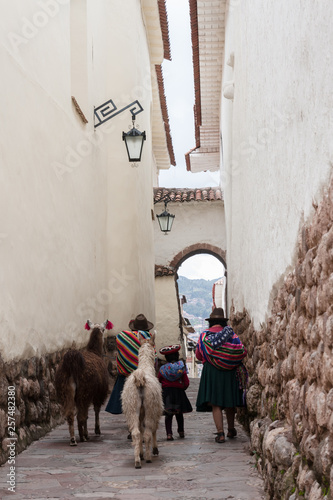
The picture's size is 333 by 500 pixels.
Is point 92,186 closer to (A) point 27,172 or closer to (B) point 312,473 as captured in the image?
(A) point 27,172

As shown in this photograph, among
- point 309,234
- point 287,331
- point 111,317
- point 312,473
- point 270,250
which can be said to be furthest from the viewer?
point 111,317

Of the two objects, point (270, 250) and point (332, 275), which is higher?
point (270, 250)

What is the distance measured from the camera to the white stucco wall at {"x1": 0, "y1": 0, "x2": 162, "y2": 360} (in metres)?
6.87

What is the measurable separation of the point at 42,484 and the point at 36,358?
2.45 meters

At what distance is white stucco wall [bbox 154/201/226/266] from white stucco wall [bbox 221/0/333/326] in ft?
41.2

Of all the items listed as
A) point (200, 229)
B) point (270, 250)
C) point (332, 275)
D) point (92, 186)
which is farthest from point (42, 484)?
point (200, 229)

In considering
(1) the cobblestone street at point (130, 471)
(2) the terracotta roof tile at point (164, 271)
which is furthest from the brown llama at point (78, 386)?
(2) the terracotta roof tile at point (164, 271)

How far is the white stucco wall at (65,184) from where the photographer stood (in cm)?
687

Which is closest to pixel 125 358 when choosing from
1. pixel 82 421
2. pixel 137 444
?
pixel 82 421

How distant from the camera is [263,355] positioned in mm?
6035

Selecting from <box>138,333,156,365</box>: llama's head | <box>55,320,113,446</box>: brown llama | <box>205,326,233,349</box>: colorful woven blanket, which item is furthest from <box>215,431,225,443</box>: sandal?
→ <box>55,320,113,446</box>: brown llama

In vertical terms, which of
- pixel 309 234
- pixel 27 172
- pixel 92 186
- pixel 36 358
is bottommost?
pixel 36 358

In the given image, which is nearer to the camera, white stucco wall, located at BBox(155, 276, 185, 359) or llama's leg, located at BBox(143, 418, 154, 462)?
llama's leg, located at BBox(143, 418, 154, 462)

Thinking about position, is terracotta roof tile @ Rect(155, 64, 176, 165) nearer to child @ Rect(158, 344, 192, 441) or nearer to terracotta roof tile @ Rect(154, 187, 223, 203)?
terracotta roof tile @ Rect(154, 187, 223, 203)
